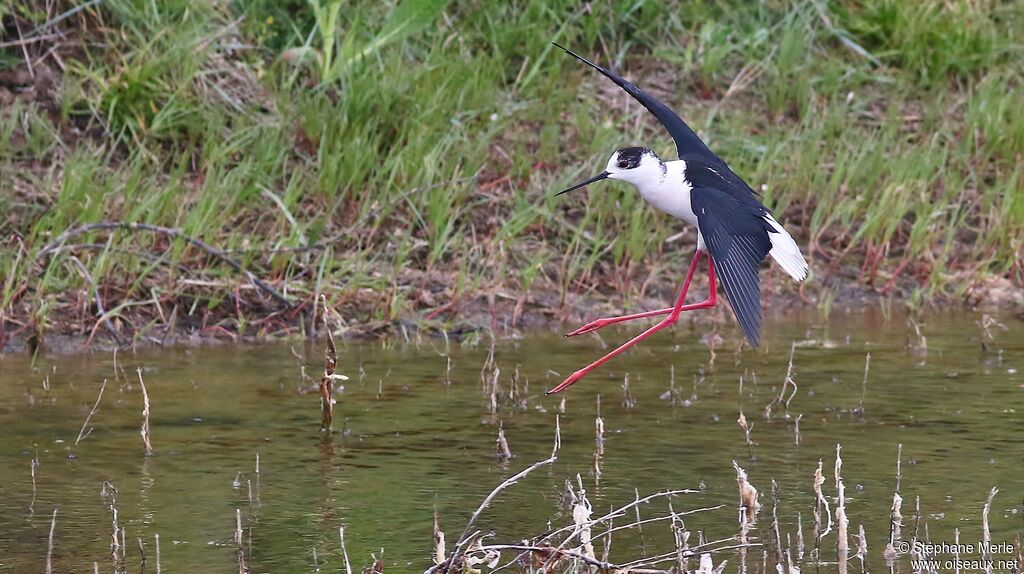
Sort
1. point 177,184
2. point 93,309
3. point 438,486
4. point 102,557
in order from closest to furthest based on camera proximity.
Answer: point 102,557 → point 438,486 → point 93,309 → point 177,184

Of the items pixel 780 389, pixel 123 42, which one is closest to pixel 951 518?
pixel 780 389

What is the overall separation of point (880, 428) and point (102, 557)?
280 cm

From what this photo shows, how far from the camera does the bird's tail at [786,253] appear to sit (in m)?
5.82

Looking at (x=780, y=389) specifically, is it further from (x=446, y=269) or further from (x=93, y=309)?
(x=93, y=309)

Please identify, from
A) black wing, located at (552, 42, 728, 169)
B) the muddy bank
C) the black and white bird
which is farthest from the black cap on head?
the muddy bank

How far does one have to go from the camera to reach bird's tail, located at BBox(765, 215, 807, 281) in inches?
229

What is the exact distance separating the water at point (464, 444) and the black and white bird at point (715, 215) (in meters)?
0.44

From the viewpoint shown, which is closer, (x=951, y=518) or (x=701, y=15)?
(x=951, y=518)

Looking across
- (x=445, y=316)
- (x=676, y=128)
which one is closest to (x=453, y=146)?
(x=445, y=316)

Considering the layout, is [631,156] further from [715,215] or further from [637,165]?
[715,215]

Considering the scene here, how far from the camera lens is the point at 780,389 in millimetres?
6355

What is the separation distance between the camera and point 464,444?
5.46 meters

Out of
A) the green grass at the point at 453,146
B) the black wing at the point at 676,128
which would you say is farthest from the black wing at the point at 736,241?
the green grass at the point at 453,146

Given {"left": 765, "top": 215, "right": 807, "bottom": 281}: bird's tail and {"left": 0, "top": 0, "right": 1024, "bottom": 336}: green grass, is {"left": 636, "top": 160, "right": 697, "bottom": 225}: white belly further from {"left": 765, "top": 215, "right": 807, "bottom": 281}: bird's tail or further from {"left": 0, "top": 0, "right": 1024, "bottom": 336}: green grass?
{"left": 0, "top": 0, "right": 1024, "bottom": 336}: green grass
